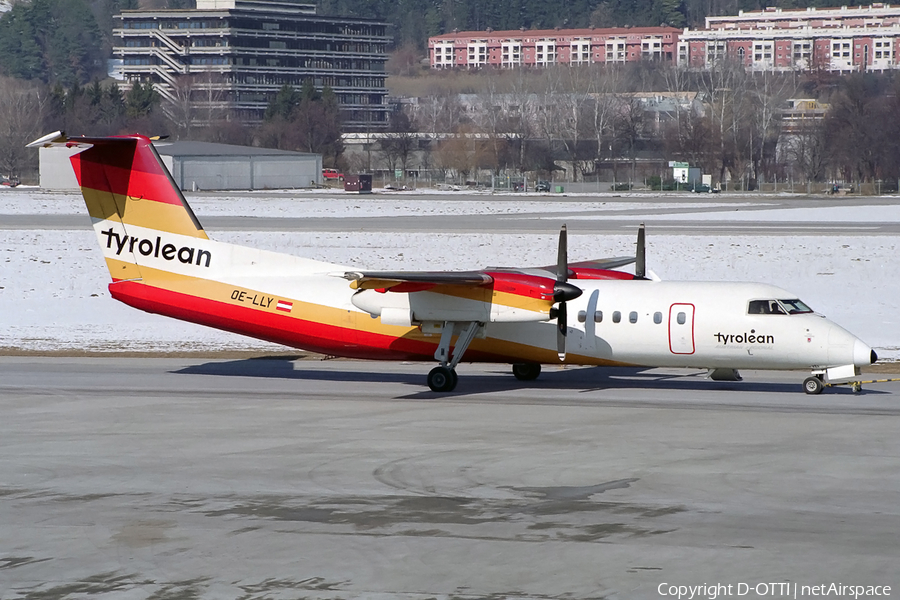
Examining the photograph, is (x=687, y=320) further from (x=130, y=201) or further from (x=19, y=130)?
(x=19, y=130)

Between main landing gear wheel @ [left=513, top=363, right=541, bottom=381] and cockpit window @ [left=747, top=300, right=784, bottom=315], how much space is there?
501 centimetres

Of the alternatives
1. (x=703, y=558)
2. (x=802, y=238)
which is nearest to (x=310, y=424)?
(x=703, y=558)

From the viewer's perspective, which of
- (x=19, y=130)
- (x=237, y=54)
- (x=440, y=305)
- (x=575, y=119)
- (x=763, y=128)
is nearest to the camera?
(x=440, y=305)

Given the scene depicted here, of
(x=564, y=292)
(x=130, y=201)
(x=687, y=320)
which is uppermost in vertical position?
(x=130, y=201)

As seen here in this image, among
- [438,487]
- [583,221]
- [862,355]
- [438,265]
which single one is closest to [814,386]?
[862,355]

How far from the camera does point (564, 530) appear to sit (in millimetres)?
13555

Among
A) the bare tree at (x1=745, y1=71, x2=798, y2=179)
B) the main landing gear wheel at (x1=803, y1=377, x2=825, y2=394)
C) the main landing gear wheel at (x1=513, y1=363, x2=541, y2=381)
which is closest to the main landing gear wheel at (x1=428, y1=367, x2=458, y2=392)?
the main landing gear wheel at (x1=513, y1=363, x2=541, y2=381)

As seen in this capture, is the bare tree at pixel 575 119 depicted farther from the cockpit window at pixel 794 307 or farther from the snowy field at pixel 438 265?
the cockpit window at pixel 794 307

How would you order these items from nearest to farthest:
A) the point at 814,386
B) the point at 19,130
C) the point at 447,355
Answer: the point at 814,386, the point at 447,355, the point at 19,130

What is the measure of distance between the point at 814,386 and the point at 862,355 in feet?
4.18

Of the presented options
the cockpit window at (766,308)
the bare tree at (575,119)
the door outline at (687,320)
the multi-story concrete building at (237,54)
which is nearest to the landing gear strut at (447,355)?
the door outline at (687,320)

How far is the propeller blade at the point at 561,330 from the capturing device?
2247 centimetres

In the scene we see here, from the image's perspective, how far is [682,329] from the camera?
73.6 ft

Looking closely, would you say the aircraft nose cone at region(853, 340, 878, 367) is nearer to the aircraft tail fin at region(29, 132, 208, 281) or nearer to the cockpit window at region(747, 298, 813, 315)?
the cockpit window at region(747, 298, 813, 315)
